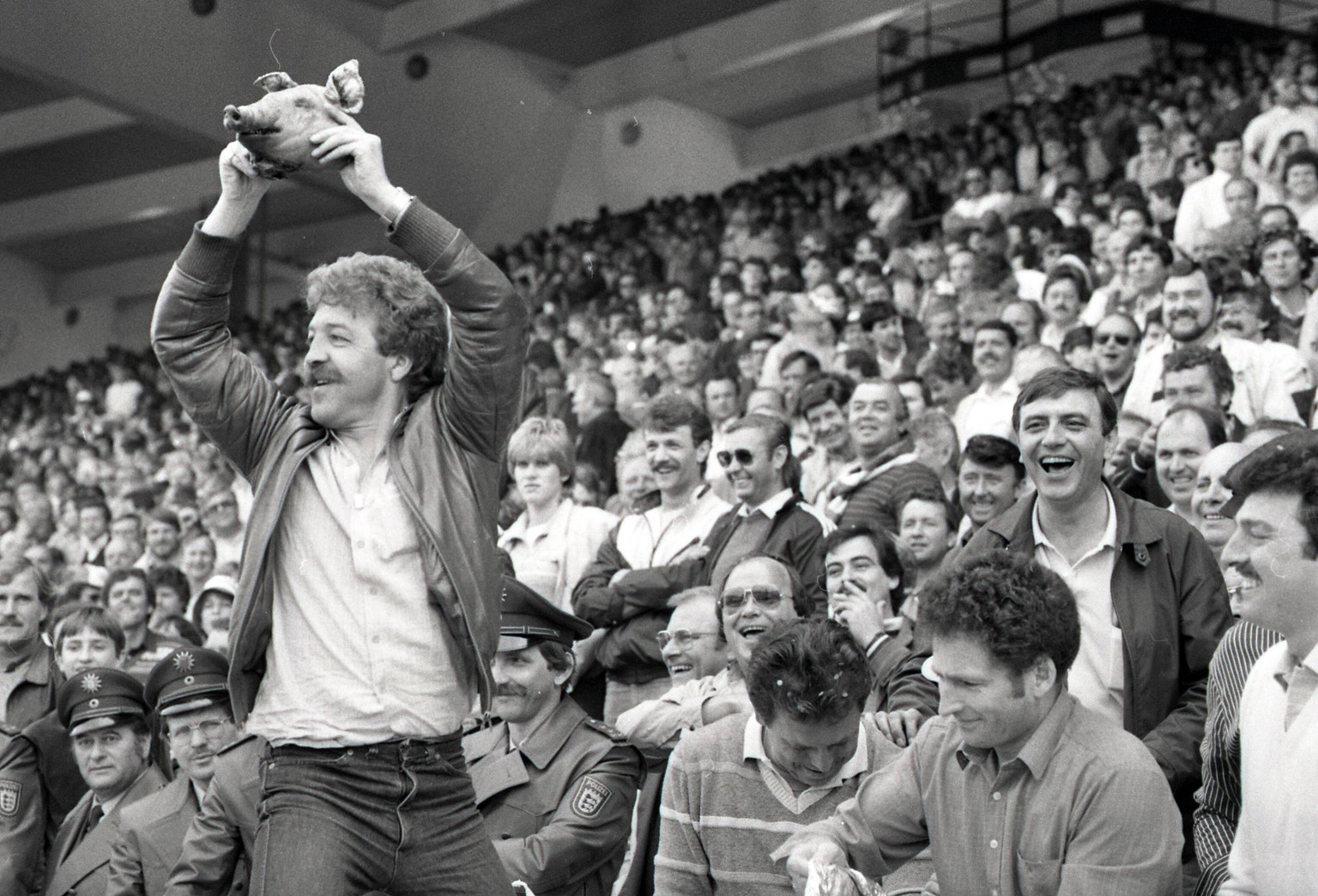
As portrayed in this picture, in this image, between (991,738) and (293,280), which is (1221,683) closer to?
(991,738)

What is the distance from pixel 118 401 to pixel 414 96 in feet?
16.7

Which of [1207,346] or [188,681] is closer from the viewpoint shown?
[188,681]

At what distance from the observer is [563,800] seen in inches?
162

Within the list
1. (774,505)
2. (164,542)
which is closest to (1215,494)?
(774,505)

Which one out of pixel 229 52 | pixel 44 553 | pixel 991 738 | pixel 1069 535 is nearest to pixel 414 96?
pixel 229 52

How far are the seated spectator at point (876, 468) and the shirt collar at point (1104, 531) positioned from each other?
50.4 inches

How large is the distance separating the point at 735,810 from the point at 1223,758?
982mm

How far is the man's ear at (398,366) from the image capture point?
2.98 meters

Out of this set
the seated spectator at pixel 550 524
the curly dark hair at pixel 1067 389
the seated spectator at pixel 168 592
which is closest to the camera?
the curly dark hair at pixel 1067 389

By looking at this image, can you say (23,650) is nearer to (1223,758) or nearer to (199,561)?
(199,561)

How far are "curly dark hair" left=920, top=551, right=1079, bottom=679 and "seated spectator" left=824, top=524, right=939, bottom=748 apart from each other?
3.71 feet

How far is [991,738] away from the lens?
9.21ft

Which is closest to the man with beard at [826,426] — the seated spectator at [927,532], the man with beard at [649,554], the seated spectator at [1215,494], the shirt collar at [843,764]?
the man with beard at [649,554]

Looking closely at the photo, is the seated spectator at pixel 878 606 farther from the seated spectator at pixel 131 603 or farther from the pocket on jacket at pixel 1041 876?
the seated spectator at pixel 131 603
